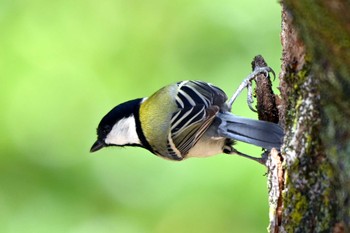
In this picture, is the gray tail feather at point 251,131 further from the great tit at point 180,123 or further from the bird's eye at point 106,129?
the bird's eye at point 106,129

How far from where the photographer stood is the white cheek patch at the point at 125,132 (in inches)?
100

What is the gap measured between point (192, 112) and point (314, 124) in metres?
1.07

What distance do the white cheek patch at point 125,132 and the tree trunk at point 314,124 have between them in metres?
1.00

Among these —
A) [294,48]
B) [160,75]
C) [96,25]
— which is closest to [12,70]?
[96,25]

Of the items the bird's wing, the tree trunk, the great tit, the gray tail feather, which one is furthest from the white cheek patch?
the tree trunk

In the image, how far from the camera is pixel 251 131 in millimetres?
2102

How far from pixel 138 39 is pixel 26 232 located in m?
0.89

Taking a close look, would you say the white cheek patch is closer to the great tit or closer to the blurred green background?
the great tit

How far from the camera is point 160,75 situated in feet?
9.74

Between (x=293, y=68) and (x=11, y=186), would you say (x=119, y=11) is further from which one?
(x=293, y=68)

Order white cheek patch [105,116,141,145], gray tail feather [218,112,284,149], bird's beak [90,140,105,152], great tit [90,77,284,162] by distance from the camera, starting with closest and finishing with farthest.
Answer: gray tail feather [218,112,284,149] < great tit [90,77,284,162] < white cheek patch [105,116,141,145] < bird's beak [90,140,105,152]

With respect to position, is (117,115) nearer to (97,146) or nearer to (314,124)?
(97,146)

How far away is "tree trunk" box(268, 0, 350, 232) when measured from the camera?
921mm

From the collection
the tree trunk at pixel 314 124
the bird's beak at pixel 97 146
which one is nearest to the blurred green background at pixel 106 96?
the bird's beak at pixel 97 146
